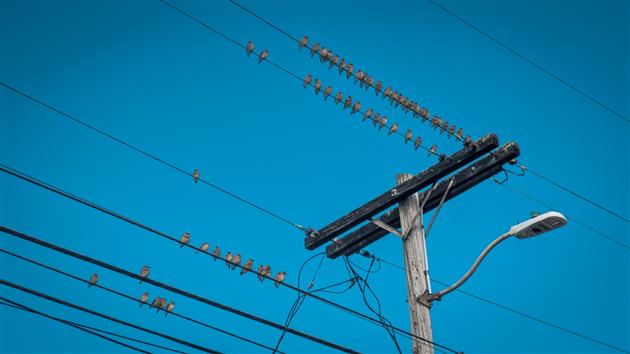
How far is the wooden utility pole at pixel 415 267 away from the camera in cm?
1018

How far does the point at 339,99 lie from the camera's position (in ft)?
42.1

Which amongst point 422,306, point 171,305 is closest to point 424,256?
point 422,306

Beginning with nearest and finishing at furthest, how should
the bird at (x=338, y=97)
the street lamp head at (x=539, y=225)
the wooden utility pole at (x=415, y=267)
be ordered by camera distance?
the street lamp head at (x=539, y=225) < the wooden utility pole at (x=415, y=267) < the bird at (x=338, y=97)

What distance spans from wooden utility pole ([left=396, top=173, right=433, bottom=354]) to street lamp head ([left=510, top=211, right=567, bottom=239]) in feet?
4.40

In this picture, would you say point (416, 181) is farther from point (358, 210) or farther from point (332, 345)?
point (332, 345)

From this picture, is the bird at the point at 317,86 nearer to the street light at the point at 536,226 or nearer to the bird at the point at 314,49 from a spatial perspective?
the bird at the point at 314,49

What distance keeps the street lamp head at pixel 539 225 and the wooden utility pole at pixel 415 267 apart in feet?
4.40

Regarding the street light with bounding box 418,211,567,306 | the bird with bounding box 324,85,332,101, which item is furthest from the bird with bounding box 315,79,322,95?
the street light with bounding box 418,211,567,306

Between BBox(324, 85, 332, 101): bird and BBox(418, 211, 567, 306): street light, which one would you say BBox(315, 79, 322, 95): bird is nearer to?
BBox(324, 85, 332, 101): bird

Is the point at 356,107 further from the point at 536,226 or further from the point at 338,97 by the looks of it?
the point at 536,226

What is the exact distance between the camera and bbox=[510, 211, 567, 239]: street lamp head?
9781 millimetres

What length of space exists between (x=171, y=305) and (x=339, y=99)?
436 centimetres

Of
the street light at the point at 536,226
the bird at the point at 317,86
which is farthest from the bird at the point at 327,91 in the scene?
the street light at the point at 536,226

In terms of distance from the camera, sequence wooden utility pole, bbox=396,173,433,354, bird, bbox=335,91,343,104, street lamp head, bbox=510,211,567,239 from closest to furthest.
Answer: street lamp head, bbox=510,211,567,239 < wooden utility pole, bbox=396,173,433,354 < bird, bbox=335,91,343,104
